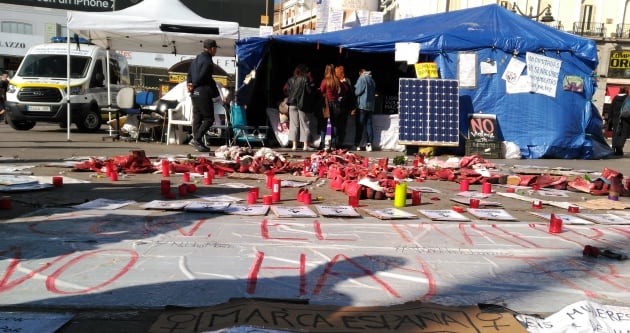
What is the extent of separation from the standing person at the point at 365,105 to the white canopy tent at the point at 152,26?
3.11m

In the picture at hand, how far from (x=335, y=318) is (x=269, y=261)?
1059mm

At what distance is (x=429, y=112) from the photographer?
38.3 feet

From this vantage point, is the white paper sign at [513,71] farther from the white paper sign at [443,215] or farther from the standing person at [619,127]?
the white paper sign at [443,215]

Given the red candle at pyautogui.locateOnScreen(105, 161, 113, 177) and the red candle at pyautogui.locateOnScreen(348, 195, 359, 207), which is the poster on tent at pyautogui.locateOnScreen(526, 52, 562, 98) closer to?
the red candle at pyautogui.locateOnScreen(348, 195, 359, 207)

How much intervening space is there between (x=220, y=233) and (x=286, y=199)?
5.26ft

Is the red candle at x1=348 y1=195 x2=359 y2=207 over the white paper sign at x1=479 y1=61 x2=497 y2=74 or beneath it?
beneath

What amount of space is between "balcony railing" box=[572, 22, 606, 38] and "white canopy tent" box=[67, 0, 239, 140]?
4092cm

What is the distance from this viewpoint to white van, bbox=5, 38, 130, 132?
1408 cm

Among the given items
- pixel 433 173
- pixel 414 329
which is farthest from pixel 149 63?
pixel 414 329

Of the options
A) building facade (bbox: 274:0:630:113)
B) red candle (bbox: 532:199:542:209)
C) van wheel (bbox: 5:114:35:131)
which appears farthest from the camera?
building facade (bbox: 274:0:630:113)

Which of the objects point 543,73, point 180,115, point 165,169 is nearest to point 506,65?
point 543,73

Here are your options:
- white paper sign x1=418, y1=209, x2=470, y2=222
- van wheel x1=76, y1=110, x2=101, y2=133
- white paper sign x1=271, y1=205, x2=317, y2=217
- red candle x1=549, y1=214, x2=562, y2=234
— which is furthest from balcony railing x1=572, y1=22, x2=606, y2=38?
white paper sign x1=271, y1=205, x2=317, y2=217

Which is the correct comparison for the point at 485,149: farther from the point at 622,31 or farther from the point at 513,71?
the point at 622,31

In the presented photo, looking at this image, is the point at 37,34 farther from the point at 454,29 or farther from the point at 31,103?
the point at 454,29
